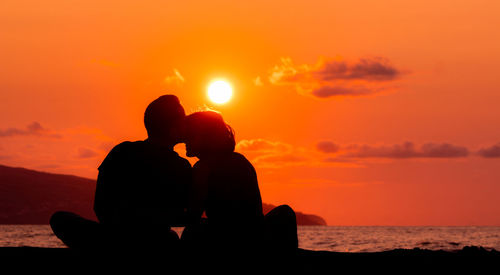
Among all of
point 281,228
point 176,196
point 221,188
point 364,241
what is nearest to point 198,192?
point 221,188

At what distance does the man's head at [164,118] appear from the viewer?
6.48 meters

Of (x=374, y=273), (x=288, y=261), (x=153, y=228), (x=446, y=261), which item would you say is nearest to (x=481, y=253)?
(x=446, y=261)

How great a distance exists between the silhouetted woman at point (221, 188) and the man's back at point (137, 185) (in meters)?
0.25

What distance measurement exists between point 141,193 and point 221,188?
0.71 meters

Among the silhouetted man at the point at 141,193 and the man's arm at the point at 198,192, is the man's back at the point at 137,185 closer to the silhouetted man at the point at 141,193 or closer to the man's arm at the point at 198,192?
the silhouetted man at the point at 141,193

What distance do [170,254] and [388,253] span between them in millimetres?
3192

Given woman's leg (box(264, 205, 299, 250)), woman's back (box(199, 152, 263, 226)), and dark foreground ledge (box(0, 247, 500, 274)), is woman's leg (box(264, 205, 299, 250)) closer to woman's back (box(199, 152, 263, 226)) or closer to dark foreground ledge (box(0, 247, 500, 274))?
dark foreground ledge (box(0, 247, 500, 274))

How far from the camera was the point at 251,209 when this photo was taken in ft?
20.4

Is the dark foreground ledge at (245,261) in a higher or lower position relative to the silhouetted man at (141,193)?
lower

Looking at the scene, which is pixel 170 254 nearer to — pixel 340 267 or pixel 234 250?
pixel 234 250

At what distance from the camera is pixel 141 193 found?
6.26 m

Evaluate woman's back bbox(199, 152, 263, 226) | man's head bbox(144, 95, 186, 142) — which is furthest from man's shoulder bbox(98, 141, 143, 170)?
woman's back bbox(199, 152, 263, 226)

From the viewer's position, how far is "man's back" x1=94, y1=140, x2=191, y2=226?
623 cm

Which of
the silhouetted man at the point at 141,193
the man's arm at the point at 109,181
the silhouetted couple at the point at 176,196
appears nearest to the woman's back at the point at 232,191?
the silhouetted couple at the point at 176,196
